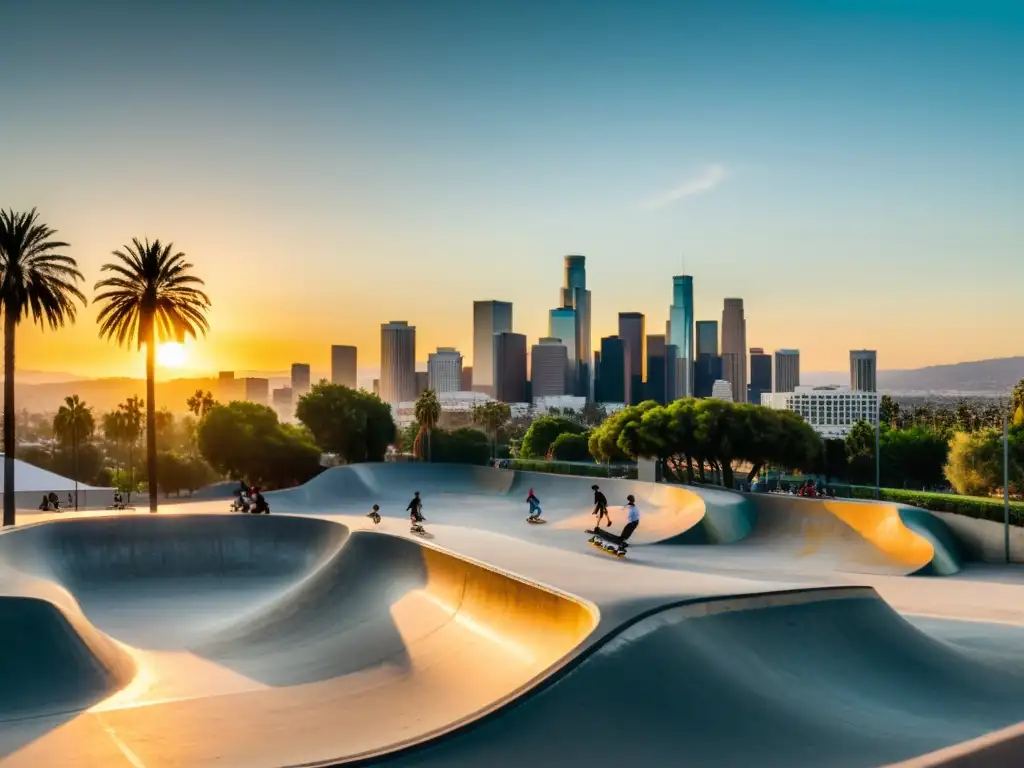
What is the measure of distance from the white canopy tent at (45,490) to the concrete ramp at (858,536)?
4422 cm

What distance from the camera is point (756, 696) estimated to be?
10438 millimetres

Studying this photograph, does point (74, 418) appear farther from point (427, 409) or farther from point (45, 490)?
point (427, 409)

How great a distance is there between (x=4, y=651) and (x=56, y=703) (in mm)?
1299

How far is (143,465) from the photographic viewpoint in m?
140

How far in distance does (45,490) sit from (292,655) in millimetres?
Answer: 51380

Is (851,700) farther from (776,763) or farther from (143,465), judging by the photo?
(143,465)

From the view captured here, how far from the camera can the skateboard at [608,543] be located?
894 inches

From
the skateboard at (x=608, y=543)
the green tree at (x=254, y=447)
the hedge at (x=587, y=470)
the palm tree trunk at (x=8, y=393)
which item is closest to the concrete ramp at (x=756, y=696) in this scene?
the skateboard at (x=608, y=543)

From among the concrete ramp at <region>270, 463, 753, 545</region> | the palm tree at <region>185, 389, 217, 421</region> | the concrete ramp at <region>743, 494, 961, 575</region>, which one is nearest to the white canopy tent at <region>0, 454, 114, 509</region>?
the concrete ramp at <region>270, 463, 753, 545</region>

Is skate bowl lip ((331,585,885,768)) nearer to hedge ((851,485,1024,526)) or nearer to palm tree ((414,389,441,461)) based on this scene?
hedge ((851,485,1024,526))

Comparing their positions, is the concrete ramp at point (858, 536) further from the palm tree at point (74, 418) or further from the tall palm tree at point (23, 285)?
the palm tree at point (74, 418)

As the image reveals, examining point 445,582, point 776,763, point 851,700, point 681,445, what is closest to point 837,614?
point 851,700

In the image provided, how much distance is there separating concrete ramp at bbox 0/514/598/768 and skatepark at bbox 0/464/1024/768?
0.16 ft

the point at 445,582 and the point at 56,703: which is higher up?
the point at 445,582
